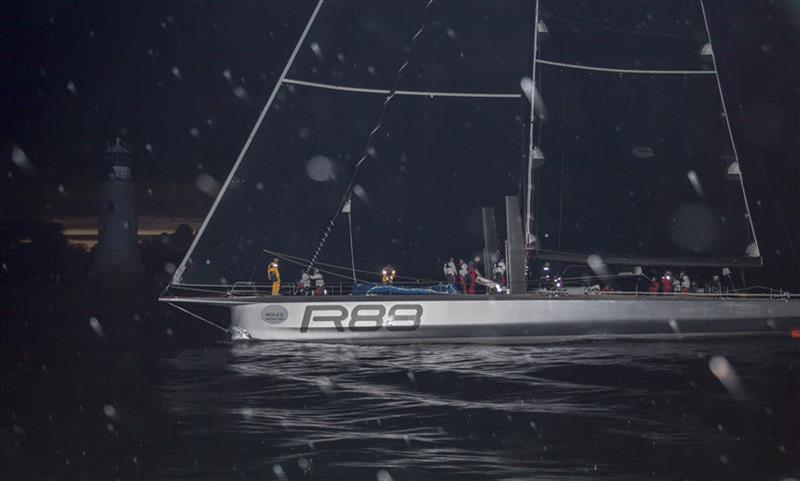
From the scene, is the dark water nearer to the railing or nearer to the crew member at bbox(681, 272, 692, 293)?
the railing

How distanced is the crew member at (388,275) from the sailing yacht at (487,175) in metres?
0.35

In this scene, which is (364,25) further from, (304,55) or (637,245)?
(637,245)

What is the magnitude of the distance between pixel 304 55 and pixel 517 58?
575 cm

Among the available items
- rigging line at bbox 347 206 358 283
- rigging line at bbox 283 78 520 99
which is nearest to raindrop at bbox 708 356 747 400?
rigging line at bbox 347 206 358 283

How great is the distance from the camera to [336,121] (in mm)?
21391

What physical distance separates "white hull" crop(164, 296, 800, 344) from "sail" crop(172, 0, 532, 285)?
3.90 ft

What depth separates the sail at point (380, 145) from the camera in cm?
2008

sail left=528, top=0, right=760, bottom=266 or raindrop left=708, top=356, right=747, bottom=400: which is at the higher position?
sail left=528, top=0, right=760, bottom=266

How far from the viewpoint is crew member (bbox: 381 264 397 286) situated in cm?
2059

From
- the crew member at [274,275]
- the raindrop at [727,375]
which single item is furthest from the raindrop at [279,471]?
the crew member at [274,275]

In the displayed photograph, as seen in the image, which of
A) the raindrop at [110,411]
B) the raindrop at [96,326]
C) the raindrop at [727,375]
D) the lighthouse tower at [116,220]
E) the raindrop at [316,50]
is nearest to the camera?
the raindrop at [110,411]

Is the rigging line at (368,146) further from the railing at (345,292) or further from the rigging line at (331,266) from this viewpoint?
the railing at (345,292)

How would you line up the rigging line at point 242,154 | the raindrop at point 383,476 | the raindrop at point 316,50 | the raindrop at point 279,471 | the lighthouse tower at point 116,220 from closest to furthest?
the raindrop at point 383,476, the raindrop at point 279,471, the rigging line at point 242,154, the raindrop at point 316,50, the lighthouse tower at point 116,220

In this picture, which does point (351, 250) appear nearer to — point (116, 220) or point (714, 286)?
point (714, 286)
